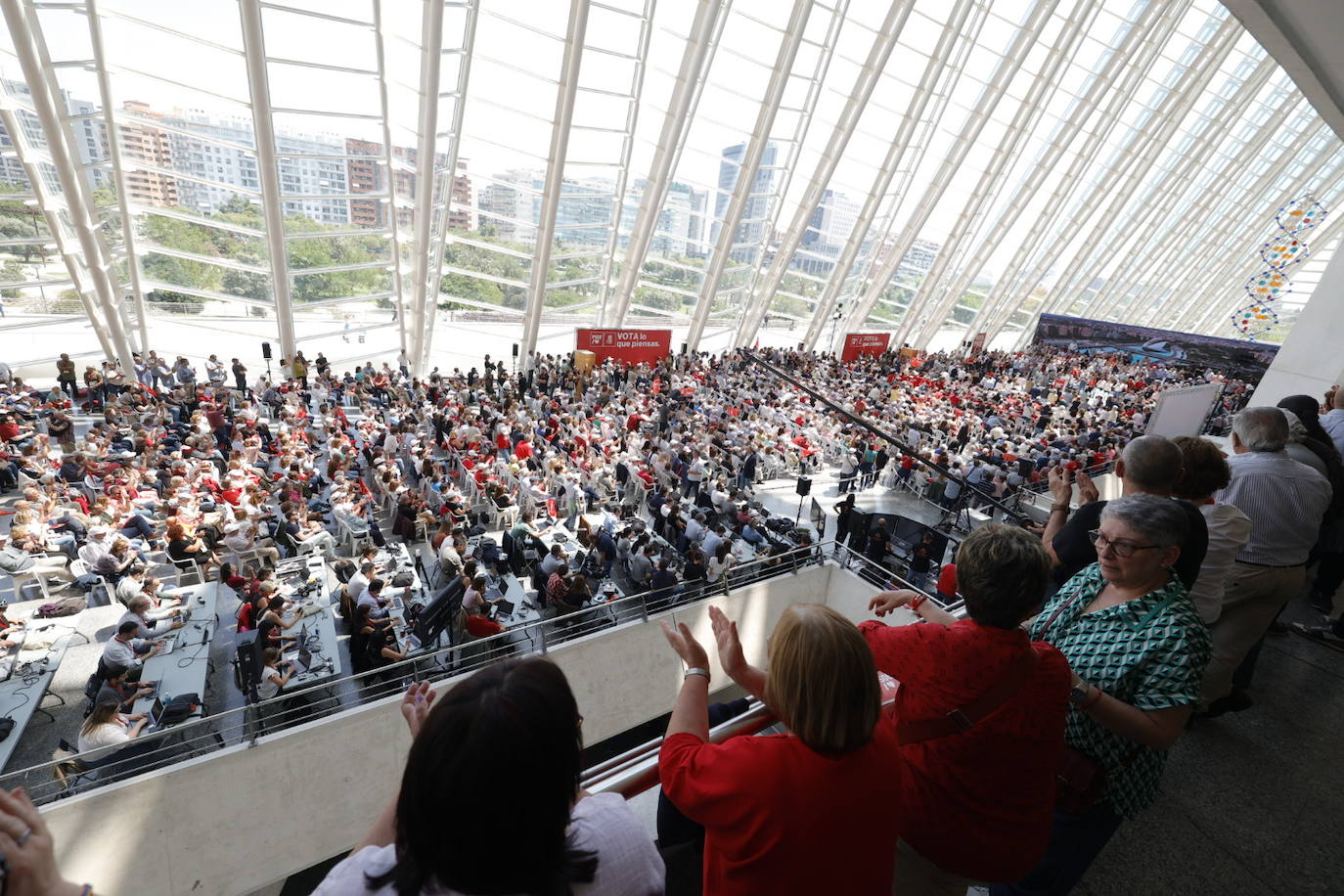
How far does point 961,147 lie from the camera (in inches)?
835

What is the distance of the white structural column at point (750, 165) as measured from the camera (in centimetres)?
1551

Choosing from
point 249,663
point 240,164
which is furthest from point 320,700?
point 240,164

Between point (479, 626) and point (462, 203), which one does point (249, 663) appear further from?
point (462, 203)

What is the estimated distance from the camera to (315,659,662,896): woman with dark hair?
0.97 meters

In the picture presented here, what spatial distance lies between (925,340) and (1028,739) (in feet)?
101

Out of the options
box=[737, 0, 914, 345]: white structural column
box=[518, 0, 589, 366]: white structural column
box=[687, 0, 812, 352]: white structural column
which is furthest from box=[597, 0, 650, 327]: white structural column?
box=[737, 0, 914, 345]: white structural column

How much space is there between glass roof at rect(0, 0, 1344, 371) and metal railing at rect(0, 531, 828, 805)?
1158 cm

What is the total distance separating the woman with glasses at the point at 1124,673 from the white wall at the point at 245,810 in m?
Answer: 3.05

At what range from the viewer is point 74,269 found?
13023 mm

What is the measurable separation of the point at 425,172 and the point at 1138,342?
36754mm

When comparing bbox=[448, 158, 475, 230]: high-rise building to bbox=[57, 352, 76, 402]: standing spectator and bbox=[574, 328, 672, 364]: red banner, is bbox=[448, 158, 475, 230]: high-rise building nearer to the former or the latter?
bbox=[574, 328, 672, 364]: red banner

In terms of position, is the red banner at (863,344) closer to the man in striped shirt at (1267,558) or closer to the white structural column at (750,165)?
the white structural column at (750,165)

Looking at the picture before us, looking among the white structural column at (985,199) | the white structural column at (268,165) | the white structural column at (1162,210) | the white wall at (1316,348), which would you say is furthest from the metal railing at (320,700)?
the white structural column at (1162,210)

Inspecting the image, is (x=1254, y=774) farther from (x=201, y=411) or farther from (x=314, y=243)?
(x=314, y=243)
